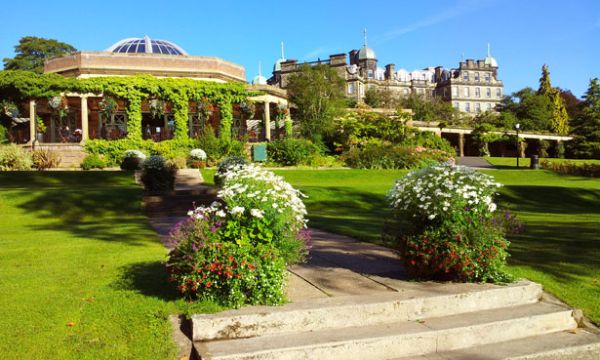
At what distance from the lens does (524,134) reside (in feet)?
193

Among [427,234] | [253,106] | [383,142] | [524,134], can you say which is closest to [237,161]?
[427,234]

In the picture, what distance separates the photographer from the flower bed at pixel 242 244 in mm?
4441

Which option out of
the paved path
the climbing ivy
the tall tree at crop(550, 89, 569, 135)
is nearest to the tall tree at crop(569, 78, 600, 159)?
the paved path

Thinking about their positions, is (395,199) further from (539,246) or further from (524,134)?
(524,134)

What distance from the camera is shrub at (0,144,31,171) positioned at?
22391mm

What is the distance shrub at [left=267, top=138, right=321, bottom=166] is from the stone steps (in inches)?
972

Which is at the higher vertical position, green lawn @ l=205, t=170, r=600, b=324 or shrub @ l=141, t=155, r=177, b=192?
shrub @ l=141, t=155, r=177, b=192

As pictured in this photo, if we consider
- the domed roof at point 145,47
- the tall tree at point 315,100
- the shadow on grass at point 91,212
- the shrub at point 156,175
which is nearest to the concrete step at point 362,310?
the shadow on grass at point 91,212

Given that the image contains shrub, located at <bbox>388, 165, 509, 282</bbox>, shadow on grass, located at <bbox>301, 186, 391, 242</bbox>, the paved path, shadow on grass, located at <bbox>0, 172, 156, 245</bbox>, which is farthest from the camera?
the paved path

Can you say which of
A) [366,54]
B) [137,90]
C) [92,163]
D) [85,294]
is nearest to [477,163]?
[137,90]

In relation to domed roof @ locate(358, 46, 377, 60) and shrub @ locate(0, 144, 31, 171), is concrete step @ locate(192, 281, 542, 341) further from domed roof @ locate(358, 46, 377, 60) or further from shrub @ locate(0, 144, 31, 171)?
domed roof @ locate(358, 46, 377, 60)

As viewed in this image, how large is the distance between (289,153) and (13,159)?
14040mm

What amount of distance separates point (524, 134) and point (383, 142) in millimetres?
31094

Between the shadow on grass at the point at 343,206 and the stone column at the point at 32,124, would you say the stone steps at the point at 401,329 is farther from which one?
the stone column at the point at 32,124
